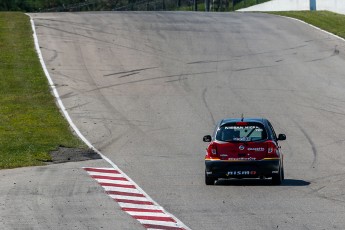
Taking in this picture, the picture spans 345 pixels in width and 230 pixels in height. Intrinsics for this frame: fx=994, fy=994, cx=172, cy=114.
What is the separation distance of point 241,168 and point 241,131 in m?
0.99

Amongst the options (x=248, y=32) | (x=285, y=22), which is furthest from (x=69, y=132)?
(x=285, y=22)

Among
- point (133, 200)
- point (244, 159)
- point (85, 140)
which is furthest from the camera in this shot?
point (85, 140)

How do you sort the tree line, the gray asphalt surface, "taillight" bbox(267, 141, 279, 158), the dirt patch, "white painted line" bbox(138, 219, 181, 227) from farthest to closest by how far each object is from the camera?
the tree line → the dirt patch → "taillight" bbox(267, 141, 279, 158) → the gray asphalt surface → "white painted line" bbox(138, 219, 181, 227)

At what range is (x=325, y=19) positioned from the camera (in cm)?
5259

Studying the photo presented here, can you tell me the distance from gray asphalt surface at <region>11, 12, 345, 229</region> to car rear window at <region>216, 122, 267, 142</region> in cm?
104

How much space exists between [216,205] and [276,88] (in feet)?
62.7

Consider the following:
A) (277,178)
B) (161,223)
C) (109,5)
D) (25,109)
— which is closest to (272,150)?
(277,178)

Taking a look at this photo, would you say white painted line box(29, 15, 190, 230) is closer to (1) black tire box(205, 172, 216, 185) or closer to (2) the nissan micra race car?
(1) black tire box(205, 172, 216, 185)

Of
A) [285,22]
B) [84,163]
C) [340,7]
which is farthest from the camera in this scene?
[340,7]

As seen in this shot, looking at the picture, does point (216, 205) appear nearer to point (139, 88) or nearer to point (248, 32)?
point (139, 88)

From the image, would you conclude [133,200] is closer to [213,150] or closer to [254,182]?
[213,150]

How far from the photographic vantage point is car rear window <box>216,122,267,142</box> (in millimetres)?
21464

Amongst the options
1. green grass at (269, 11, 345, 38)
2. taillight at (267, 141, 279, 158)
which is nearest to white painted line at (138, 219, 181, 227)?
taillight at (267, 141, 279, 158)

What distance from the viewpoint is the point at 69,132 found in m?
29.9
